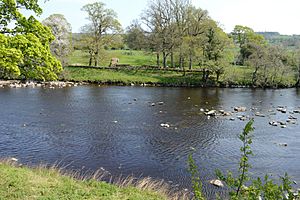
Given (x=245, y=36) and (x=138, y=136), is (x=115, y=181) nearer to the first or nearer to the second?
(x=138, y=136)

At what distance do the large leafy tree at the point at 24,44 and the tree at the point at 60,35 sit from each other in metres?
39.6

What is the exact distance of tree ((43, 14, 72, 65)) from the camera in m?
54.4

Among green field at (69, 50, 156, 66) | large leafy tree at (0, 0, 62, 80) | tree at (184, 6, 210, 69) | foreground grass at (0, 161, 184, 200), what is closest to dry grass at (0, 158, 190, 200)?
foreground grass at (0, 161, 184, 200)

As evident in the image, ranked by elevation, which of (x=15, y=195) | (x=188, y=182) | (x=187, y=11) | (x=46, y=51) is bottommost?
(x=188, y=182)

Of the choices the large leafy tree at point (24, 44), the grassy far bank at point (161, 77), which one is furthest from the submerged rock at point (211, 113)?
the grassy far bank at point (161, 77)


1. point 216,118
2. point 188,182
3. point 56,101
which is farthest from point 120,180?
point 56,101

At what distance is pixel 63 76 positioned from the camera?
2165 inches

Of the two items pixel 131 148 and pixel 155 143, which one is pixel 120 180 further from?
pixel 155 143

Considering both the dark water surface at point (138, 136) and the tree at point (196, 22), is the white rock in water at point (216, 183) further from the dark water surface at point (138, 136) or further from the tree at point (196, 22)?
the tree at point (196, 22)

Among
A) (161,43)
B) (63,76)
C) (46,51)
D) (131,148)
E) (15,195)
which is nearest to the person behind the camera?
(15,195)

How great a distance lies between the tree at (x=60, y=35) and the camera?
54375 mm

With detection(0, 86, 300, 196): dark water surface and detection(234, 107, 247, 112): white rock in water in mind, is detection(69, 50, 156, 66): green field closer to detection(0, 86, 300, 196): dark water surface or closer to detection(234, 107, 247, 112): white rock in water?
detection(0, 86, 300, 196): dark water surface

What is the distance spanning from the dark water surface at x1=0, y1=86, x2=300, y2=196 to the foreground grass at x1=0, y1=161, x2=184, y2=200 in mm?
3492

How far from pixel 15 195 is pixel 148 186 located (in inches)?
219
